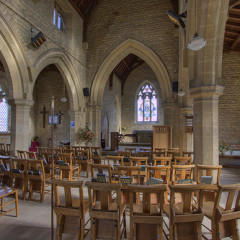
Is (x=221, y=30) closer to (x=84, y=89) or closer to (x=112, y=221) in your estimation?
(x=112, y=221)

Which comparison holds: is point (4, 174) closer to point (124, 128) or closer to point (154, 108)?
point (124, 128)

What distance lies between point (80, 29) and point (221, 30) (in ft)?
26.7

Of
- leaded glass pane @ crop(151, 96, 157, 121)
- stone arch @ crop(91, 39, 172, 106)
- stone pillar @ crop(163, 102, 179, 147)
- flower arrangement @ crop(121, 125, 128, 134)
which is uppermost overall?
stone arch @ crop(91, 39, 172, 106)

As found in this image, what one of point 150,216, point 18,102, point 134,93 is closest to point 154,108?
point 134,93

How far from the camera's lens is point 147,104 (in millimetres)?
16812

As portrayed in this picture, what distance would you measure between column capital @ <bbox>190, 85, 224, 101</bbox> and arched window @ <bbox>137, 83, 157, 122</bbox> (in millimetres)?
11839

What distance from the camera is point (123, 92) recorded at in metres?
17.4

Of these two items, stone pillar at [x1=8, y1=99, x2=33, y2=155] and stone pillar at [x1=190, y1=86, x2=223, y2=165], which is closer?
stone pillar at [x1=190, y1=86, x2=223, y2=165]

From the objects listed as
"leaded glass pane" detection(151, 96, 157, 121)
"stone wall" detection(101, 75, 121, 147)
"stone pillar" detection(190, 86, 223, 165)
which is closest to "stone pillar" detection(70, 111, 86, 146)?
"stone wall" detection(101, 75, 121, 147)

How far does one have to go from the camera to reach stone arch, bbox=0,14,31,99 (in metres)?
5.89

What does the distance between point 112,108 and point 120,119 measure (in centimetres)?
202

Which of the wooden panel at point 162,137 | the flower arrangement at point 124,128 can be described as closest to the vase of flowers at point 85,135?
the wooden panel at point 162,137

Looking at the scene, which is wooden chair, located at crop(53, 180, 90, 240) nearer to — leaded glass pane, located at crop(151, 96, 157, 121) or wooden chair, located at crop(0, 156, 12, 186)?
wooden chair, located at crop(0, 156, 12, 186)

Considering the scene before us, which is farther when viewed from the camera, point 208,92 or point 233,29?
point 233,29
